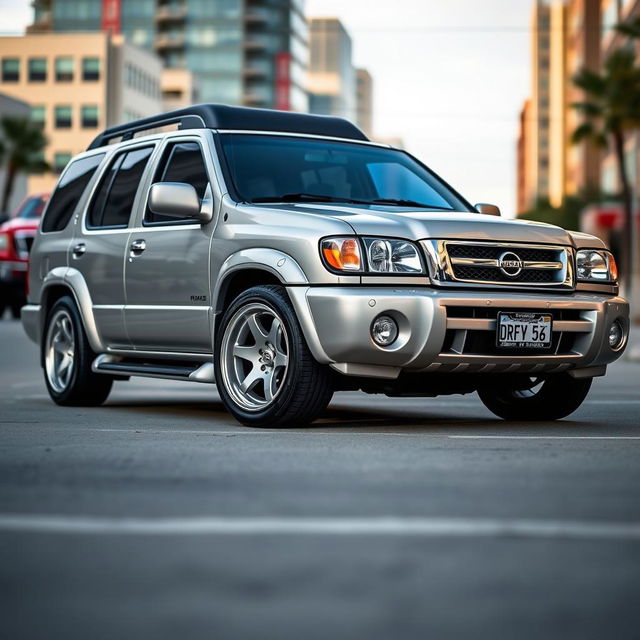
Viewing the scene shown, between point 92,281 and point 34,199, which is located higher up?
point 34,199

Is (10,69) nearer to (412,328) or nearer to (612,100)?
(612,100)

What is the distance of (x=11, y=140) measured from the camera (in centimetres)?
7856

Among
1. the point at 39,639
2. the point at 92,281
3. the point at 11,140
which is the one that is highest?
the point at 11,140

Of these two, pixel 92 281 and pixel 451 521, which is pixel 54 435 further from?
pixel 451 521

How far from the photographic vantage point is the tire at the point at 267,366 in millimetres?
8195

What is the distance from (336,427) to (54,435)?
67.1 inches

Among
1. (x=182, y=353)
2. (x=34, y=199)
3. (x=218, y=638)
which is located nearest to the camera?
(x=218, y=638)

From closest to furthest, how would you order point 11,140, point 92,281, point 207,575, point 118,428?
point 207,575
point 118,428
point 92,281
point 11,140

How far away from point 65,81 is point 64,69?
0.95 m

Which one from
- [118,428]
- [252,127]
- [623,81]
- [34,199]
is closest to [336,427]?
[118,428]

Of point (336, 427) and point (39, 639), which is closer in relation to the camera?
point (39, 639)

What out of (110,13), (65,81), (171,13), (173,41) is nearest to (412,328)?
(65,81)

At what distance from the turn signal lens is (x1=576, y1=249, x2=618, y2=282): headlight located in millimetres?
1576

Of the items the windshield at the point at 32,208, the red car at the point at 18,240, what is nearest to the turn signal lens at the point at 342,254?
the red car at the point at 18,240
